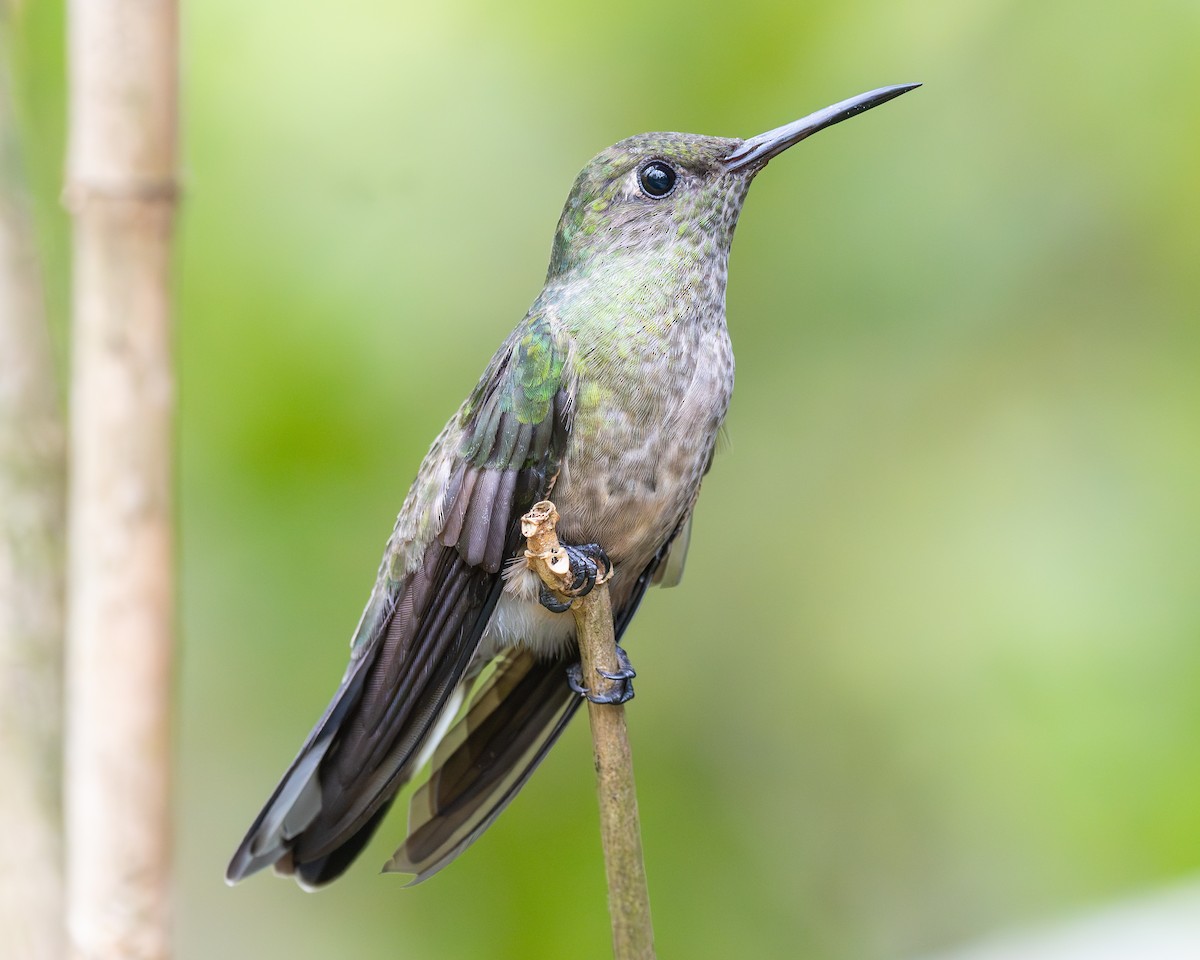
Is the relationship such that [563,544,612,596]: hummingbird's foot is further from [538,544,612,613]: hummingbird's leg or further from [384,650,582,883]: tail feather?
[384,650,582,883]: tail feather

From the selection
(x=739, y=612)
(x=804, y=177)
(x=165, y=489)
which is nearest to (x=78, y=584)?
(x=165, y=489)

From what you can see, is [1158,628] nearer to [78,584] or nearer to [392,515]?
[392,515]

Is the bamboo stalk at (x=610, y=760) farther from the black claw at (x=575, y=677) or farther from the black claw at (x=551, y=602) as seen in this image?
the black claw at (x=575, y=677)

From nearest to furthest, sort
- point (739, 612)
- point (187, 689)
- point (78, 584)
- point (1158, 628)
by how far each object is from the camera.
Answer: point (78, 584)
point (1158, 628)
point (187, 689)
point (739, 612)

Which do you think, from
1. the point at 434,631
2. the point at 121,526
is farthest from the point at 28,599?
the point at 434,631

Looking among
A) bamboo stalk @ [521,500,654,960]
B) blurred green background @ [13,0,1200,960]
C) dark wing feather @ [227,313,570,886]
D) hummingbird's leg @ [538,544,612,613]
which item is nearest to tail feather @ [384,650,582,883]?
dark wing feather @ [227,313,570,886]

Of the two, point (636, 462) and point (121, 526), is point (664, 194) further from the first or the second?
point (121, 526)
